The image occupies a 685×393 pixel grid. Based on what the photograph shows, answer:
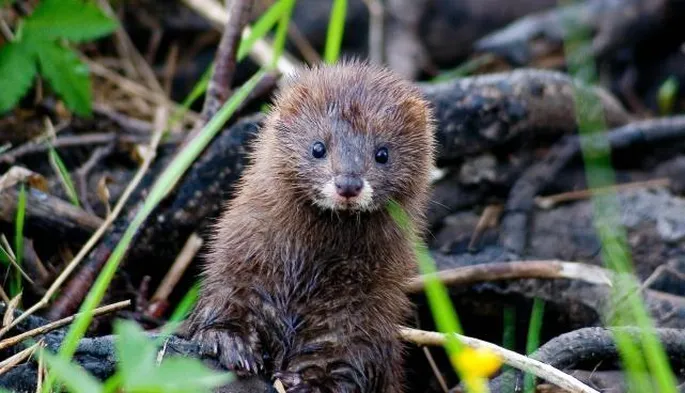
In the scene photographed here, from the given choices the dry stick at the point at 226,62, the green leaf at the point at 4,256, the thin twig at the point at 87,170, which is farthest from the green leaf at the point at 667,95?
the green leaf at the point at 4,256

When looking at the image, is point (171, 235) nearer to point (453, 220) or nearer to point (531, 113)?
point (453, 220)

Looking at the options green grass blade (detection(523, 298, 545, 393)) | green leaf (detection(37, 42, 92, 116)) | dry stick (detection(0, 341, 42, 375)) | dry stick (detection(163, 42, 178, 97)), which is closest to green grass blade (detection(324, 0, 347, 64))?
green leaf (detection(37, 42, 92, 116))

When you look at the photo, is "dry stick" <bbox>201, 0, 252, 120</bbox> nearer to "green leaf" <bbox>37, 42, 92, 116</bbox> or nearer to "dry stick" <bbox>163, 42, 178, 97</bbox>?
"green leaf" <bbox>37, 42, 92, 116</bbox>

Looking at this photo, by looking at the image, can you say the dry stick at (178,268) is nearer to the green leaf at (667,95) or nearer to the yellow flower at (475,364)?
the yellow flower at (475,364)

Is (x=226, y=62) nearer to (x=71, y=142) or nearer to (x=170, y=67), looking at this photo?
(x=71, y=142)

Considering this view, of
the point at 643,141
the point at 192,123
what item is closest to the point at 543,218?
the point at 643,141

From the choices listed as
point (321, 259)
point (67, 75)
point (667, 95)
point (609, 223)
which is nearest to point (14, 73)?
point (67, 75)
